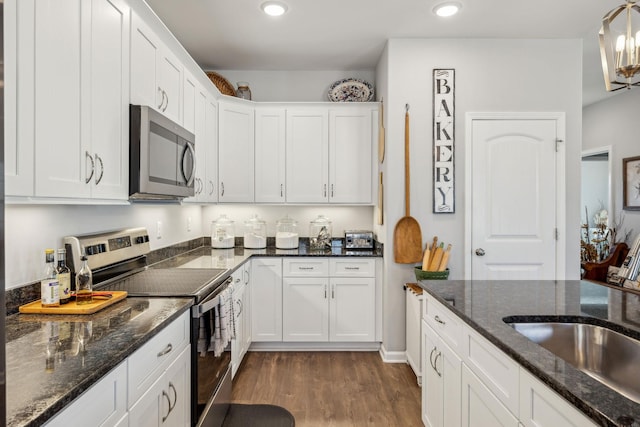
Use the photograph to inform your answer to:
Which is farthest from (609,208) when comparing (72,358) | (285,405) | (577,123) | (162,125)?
(72,358)

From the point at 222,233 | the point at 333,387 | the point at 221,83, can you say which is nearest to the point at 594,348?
the point at 333,387

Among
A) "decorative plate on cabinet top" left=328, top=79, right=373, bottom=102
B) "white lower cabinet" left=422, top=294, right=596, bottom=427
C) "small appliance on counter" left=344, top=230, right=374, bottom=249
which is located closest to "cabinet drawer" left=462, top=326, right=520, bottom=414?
"white lower cabinet" left=422, top=294, right=596, bottom=427

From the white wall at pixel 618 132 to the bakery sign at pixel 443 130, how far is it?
10.6ft

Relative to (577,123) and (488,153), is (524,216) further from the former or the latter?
(577,123)

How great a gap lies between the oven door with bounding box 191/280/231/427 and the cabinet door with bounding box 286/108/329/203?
1.60 metres

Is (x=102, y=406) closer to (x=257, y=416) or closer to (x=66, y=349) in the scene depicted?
(x=66, y=349)

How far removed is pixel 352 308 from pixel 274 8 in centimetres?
243

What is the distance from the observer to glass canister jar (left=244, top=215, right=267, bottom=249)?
3693 millimetres

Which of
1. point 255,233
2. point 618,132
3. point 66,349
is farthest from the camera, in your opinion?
point 618,132

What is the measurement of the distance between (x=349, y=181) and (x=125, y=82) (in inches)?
88.9

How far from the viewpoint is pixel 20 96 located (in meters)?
1.15

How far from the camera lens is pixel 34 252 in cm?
165

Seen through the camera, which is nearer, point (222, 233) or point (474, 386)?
point (474, 386)

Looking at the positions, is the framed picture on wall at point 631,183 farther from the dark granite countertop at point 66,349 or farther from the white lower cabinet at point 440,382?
the dark granite countertop at point 66,349
